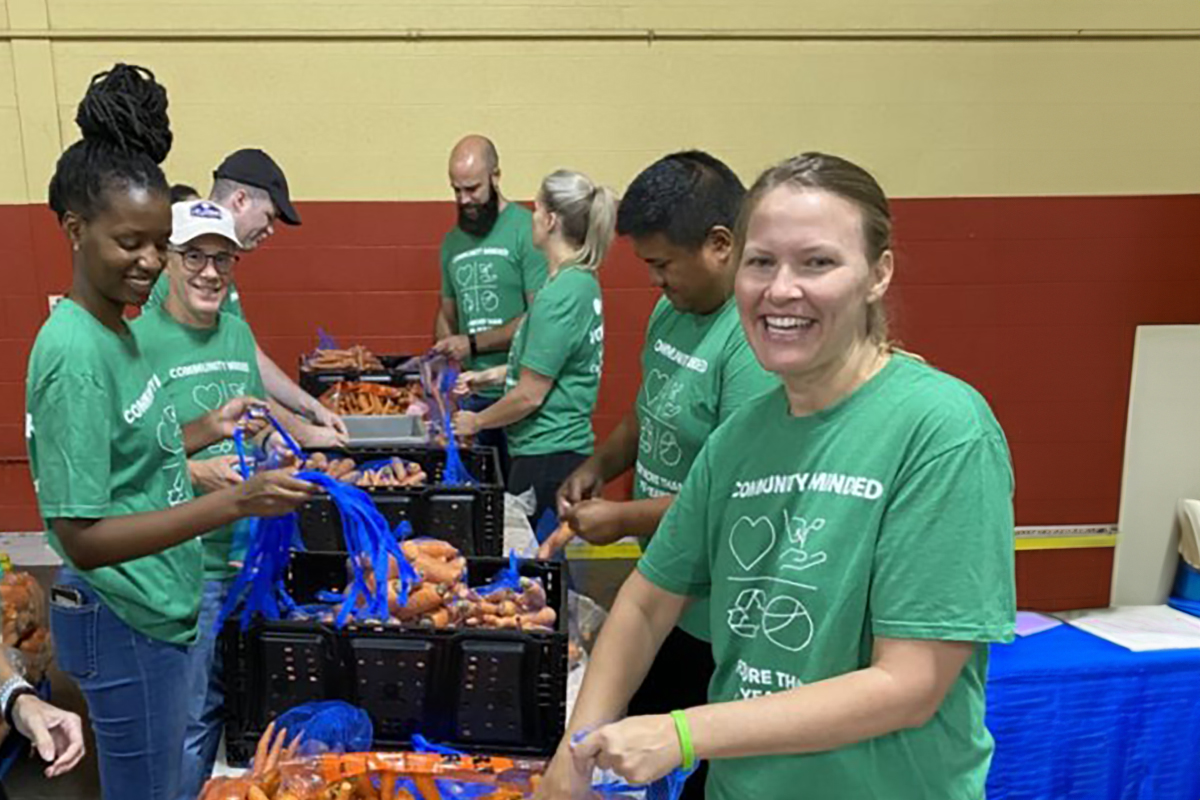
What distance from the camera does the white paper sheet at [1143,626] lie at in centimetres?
300

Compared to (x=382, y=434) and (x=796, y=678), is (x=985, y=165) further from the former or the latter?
(x=796, y=678)

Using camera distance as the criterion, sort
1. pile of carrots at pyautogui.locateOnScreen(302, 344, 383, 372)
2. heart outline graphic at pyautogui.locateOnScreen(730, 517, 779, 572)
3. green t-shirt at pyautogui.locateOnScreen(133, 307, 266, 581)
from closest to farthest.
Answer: heart outline graphic at pyautogui.locateOnScreen(730, 517, 779, 572) < green t-shirt at pyautogui.locateOnScreen(133, 307, 266, 581) < pile of carrots at pyautogui.locateOnScreen(302, 344, 383, 372)

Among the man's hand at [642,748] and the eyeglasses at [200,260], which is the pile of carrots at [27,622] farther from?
the man's hand at [642,748]

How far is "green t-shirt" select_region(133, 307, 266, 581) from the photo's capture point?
2468 mm

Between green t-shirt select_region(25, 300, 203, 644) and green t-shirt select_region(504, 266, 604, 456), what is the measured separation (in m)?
1.56

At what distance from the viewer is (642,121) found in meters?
4.90

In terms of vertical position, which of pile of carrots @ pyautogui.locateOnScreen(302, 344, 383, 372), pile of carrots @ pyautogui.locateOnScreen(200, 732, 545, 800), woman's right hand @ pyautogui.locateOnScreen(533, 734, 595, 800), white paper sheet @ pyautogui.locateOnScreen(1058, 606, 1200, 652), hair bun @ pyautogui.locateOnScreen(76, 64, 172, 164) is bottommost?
white paper sheet @ pyautogui.locateOnScreen(1058, 606, 1200, 652)

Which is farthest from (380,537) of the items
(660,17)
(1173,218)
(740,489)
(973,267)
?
(1173,218)

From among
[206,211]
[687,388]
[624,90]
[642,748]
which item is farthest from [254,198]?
[642,748]

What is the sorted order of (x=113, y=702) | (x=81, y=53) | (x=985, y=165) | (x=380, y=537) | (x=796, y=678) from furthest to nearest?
(x=985, y=165), (x=81, y=53), (x=380, y=537), (x=113, y=702), (x=796, y=678)

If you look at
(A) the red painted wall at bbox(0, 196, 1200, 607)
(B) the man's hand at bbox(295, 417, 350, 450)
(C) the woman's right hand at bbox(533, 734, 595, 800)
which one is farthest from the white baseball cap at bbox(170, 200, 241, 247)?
(A) the red painted wall at bbox(0, 196, 1200, 607)

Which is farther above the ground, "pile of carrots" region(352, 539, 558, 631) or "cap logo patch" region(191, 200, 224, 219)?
"cap logo patch" region(191, 200, 224, 219)

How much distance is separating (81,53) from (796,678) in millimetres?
4691

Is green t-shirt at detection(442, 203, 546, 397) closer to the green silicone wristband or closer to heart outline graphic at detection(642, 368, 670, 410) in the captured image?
heart outline graphic at detection(642, 368, 670, 410)
